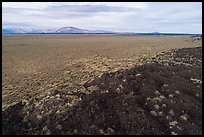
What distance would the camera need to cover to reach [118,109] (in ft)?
73.0

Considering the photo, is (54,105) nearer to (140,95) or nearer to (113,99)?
(113,99)

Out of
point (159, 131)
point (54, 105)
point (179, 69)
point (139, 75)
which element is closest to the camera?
point (159, 131)

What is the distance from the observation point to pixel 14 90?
2903cm

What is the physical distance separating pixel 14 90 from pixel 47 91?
4.24 metres

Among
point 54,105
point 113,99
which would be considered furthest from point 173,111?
point 54,105

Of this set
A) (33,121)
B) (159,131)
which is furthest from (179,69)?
(33,121)

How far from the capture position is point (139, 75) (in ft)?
95.2

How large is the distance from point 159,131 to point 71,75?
17.5m

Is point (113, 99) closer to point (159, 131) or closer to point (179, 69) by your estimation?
point (159, 131)

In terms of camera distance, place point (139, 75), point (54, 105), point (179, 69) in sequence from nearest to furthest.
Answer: point (54, 105) → point (139, 75) → point (179, 69)

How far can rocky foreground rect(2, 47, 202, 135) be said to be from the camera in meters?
20.0

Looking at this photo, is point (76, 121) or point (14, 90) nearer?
point (76, 121)

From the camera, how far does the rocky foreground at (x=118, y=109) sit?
19984mm

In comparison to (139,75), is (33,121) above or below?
below
